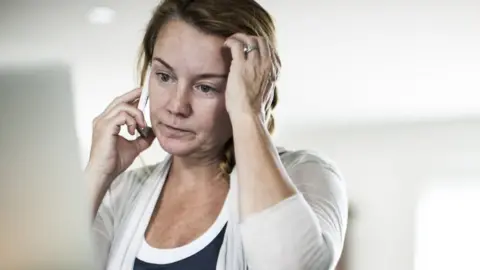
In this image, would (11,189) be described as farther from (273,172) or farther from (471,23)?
(471,23)

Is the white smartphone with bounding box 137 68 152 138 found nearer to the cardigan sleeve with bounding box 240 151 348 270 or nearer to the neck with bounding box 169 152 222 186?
the neck with bounding box 169 152 222 186

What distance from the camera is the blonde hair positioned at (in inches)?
44.4

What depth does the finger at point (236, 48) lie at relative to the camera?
1.10m

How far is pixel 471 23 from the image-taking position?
46.1 inches

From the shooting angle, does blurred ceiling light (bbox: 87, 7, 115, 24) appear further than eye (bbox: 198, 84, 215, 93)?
Yes

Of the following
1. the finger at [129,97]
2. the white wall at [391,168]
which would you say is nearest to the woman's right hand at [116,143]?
the finger at [129,97]

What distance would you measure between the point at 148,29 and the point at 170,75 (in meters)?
0.09

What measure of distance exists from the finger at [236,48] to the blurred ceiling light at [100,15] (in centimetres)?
22

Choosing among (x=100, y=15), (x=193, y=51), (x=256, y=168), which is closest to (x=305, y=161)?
(x=256, y=168)

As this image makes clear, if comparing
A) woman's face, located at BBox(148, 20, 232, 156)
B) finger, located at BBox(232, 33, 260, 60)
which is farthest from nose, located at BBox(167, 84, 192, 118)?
finger, located at BBox(232, 33, 260, 60)

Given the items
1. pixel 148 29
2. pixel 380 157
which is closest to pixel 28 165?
pixel 148 29

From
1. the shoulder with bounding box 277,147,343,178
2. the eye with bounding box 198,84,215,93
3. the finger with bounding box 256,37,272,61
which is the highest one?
the finger with bounding box 256,37,272,61

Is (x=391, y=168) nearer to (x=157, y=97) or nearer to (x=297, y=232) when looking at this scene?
(x=297, y=232)

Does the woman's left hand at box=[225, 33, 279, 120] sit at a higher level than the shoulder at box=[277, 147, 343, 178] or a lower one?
higher
